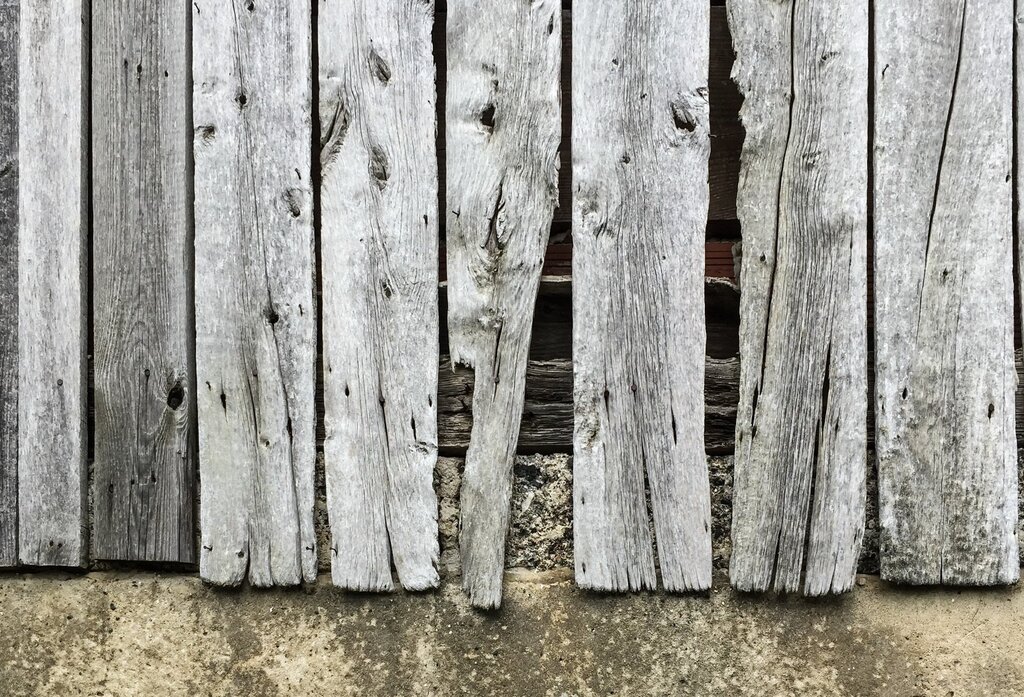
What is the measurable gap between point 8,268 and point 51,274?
0.13 metres

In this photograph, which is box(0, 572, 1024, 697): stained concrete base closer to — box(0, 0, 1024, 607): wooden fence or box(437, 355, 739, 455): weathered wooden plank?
box(0, 0, 1024, 607): wooden fence

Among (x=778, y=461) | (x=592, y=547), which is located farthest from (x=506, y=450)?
(x=778, y=461)

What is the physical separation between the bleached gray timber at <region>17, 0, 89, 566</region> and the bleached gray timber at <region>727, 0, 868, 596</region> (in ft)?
5.56

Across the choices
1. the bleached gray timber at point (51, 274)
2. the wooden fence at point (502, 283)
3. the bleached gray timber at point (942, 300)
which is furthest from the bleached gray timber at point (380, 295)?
the bleached gray timber at point (942, 300)

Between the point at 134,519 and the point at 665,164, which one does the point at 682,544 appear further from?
the point at 134,519

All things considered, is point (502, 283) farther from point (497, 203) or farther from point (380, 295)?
point (380, 295)

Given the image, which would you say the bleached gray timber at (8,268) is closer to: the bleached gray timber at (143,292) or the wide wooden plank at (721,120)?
the bleached gray timber at (143,292)

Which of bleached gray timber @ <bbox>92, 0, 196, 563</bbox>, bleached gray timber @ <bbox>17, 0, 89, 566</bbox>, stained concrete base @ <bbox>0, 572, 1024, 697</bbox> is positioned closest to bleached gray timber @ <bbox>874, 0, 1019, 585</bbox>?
stained concrete base @ <bbox>0, 572, 1024, 697</bbox>

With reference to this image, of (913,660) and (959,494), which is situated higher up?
(959,494)

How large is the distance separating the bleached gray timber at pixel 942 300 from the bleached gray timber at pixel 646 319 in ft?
1.46

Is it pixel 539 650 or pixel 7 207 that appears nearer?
pixel 539 650

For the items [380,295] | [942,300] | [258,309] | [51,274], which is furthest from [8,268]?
[942,300]

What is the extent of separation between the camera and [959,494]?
1670 millimetres

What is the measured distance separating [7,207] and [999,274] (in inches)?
98.8
